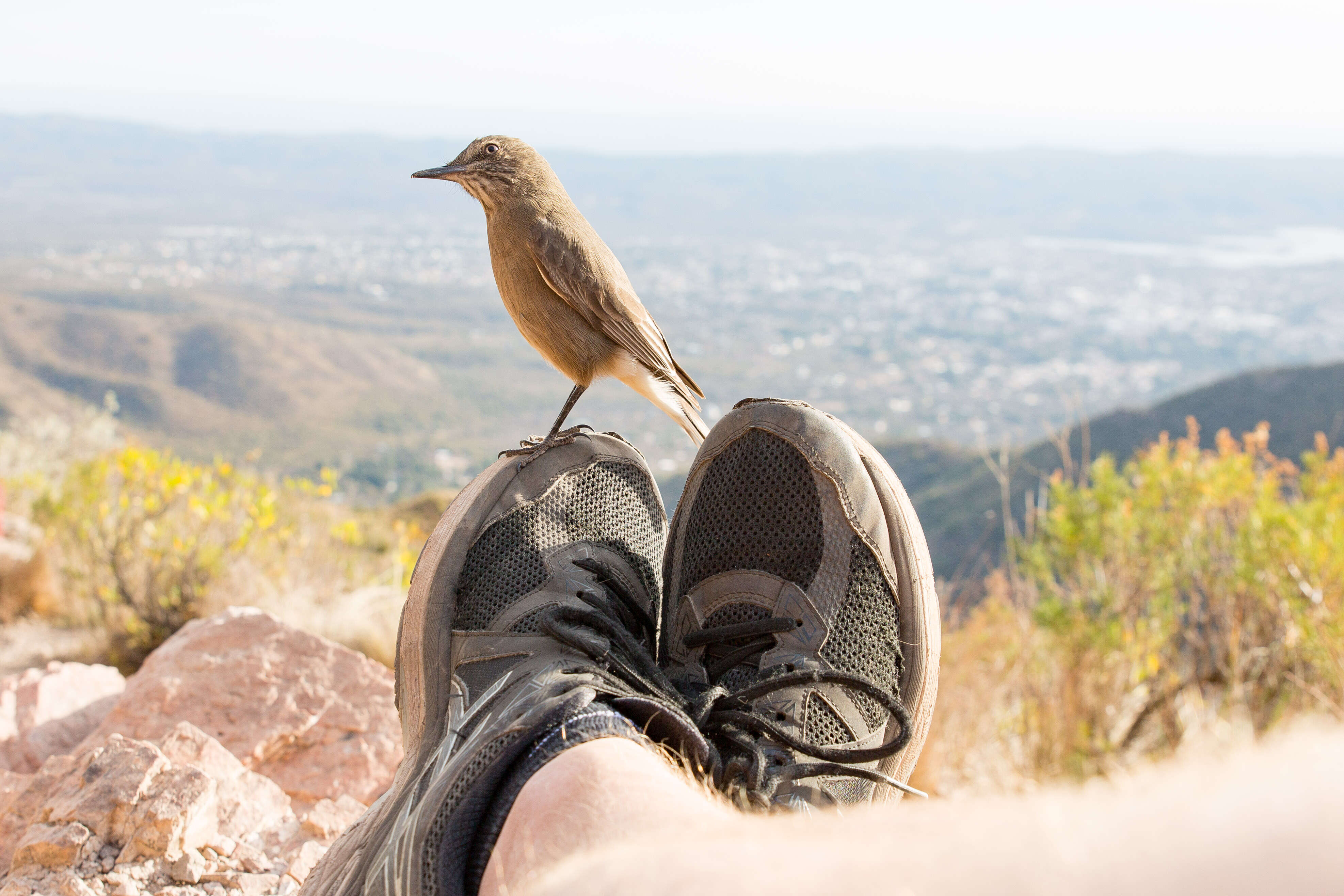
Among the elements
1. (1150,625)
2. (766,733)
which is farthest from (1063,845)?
(1150,625)

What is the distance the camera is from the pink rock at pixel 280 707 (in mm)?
2400

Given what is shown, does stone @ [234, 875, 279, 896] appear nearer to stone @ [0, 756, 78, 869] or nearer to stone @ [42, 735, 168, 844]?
stone @ [42, 735, 168, 844]

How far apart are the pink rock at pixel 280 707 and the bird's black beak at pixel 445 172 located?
4.80 ft

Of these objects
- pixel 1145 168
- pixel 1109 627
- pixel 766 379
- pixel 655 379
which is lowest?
pixel 766 379

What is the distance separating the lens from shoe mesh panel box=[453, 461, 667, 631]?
7.76ft

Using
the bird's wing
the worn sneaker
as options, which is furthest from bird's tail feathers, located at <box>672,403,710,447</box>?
the worn sneaker

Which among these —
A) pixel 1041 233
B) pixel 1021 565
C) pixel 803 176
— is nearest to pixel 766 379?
pixel 1021 565

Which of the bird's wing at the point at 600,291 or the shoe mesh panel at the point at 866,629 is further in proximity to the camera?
the bird's wing at the point at 600,291

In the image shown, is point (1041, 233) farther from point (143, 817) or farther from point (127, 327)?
point (143, 817)

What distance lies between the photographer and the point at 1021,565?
469cm

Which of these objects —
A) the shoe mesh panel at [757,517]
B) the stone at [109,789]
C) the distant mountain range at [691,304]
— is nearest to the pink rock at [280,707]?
the stone at [109,789]

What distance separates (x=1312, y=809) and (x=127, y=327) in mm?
94667

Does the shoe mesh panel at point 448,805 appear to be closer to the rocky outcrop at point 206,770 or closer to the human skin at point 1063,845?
the human skin at point 1063,845

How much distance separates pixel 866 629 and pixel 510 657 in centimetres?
90
